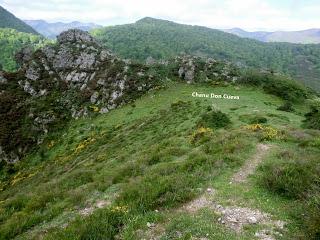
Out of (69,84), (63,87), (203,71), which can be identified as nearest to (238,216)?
(203,71)

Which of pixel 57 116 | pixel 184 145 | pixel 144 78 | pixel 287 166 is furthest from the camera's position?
pixel 144 78

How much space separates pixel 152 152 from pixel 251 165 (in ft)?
28.8

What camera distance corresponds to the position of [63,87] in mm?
66438

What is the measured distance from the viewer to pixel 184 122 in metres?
37.7

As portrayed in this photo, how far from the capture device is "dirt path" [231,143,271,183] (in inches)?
658

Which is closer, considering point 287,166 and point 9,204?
point 287,166

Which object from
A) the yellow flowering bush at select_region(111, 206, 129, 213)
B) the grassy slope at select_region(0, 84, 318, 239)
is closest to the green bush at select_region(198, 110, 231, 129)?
the grassy slope at select_region(0, 84, 318, 239)

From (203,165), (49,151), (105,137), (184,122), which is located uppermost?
(203,165)

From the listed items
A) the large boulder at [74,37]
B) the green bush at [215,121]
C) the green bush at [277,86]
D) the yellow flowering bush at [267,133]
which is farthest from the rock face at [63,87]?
the yellow flowering bush at [267,133]

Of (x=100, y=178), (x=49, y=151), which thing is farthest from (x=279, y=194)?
(x=49, y=151)

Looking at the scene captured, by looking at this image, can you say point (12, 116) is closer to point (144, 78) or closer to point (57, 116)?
point (57, 116)

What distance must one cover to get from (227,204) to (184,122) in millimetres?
24075

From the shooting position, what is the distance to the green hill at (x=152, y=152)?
12922 mm

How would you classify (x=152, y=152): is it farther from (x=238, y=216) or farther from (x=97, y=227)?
(x=238, y=216)
